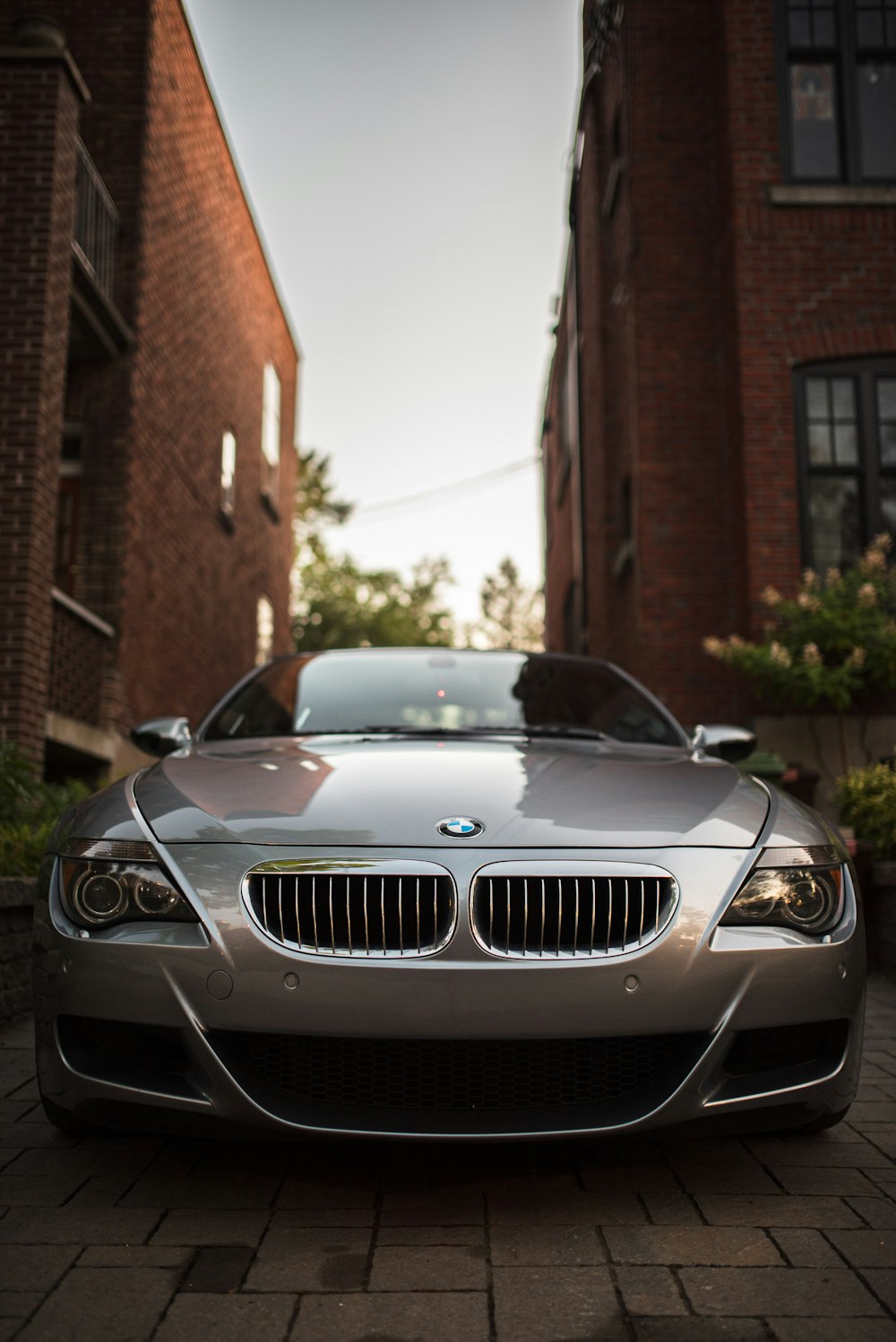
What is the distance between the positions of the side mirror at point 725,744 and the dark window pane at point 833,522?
202 inches

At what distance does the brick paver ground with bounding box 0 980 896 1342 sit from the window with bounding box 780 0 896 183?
837cm

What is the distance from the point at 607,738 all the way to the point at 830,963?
1.52 metres

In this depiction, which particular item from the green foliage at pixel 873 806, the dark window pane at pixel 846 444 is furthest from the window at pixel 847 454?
the green foliage at pixel 873 806

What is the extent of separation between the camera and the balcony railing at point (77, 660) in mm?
9328

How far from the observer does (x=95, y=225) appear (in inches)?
434

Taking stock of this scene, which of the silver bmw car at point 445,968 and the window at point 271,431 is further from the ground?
the window at point 271,431

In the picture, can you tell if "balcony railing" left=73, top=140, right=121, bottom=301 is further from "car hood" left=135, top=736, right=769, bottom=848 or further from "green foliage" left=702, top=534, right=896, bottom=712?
"car hood" left=135, top=736, right=769, bottom=848

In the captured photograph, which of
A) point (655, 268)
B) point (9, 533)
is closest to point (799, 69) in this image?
point (655, 268)

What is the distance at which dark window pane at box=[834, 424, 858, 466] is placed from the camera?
8992 mm

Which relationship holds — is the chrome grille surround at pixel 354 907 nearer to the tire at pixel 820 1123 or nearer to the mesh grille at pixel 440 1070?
the mesh grille at pixel 440 1070

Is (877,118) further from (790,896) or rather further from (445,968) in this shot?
(445,968)

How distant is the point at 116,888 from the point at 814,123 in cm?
908

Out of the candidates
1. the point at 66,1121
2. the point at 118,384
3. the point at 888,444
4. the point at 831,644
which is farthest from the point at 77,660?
the point at 66,1121

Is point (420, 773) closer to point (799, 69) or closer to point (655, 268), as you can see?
point (655, 268)
